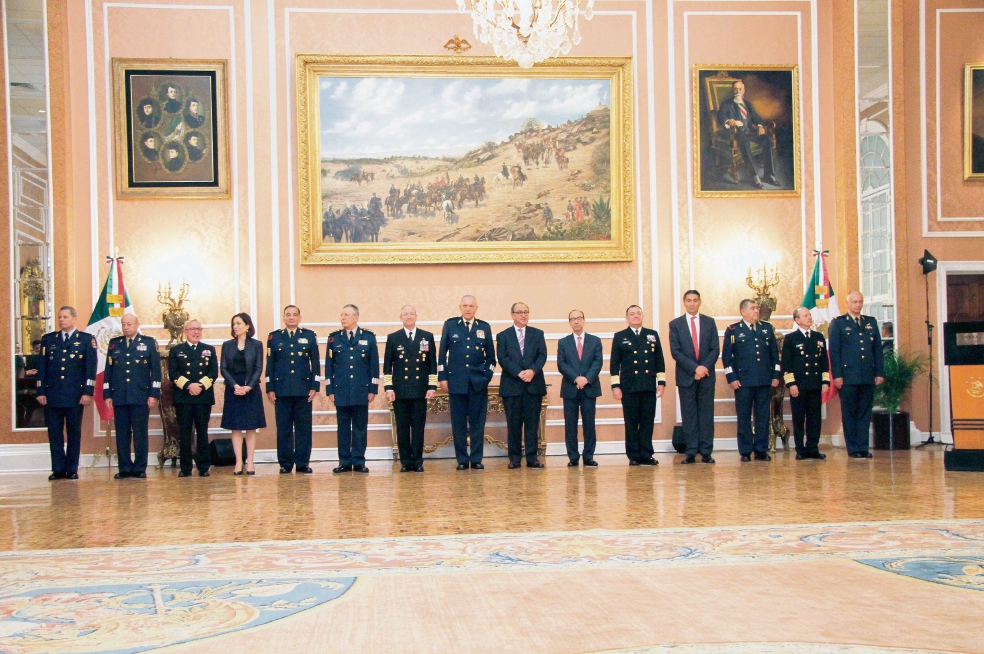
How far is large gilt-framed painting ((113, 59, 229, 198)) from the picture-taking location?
1016 cm

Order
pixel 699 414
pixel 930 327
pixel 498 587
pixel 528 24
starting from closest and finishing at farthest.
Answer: pixel 498 587 < pixel 528 24 < pixel 699 414 < pixel 930 327

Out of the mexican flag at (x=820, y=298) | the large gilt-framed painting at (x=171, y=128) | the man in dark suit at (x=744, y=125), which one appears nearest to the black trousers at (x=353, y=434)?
the large gilt-framed painting at (x=171, y=128)

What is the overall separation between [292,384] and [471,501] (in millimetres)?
3267

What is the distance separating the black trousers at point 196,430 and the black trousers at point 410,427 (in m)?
1.63

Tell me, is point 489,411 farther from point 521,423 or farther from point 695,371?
point 695,371

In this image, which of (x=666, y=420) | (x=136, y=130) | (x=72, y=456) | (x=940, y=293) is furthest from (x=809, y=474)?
(x=136, y=130)

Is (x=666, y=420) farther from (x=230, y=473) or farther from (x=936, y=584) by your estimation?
(x=936, y=584)

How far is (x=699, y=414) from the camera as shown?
9297 millimetres

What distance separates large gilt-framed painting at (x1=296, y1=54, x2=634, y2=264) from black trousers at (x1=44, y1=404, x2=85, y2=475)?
2.59 m

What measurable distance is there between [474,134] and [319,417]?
10.5 ft

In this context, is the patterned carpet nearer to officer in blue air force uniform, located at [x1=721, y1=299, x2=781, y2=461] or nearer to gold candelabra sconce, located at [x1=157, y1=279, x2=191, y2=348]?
officer in blue air force uniform, located at [x1=721, y1=299, x2=781, y2=461]

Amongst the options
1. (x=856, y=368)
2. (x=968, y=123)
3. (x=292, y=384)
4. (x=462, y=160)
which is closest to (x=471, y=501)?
(x=292, y=384)

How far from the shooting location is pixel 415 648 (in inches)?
108

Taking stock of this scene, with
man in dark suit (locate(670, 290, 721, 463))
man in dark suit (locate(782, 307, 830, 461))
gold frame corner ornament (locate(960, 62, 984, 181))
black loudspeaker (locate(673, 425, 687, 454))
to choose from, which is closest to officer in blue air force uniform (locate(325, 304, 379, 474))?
man in dark suit (locate(670, 290, 721, 463))
